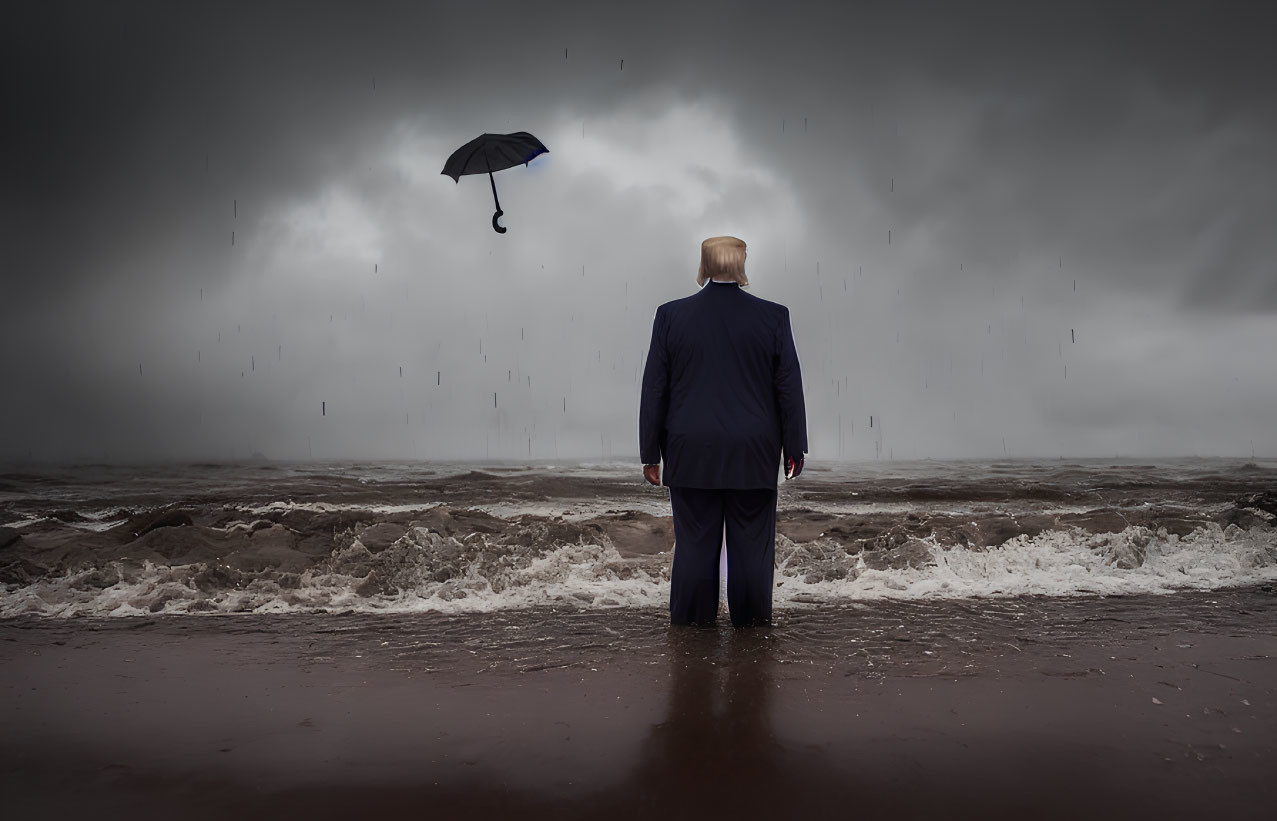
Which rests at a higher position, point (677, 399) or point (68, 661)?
point (677, 399)

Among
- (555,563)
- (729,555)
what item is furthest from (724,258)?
(555,563)

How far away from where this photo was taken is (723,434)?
3.34m

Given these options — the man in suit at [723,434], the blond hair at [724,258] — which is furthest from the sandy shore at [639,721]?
the blond hair at [724,258]

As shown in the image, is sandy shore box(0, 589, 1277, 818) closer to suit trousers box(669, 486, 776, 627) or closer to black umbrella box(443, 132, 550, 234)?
suit trousers box(669, 486, 776, 627)

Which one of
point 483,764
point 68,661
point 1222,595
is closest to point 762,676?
point 483,764

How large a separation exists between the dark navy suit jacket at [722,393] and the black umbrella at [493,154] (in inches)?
246

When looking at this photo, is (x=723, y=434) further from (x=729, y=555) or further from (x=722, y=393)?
(x=729, y=555)

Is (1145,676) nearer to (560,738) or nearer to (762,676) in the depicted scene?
(762,676)

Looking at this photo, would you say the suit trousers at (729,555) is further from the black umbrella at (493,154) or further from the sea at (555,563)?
the black umbrella at (493,154)

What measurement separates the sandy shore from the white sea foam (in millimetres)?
577

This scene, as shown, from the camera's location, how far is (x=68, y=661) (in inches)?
113

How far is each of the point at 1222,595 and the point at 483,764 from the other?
14.9 ft

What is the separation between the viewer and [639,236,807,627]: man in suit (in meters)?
3.35

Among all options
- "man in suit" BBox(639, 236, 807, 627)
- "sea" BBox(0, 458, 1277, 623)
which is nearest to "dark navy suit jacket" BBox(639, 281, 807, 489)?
"man in suit" BBox(639, 236, 807, 627)
